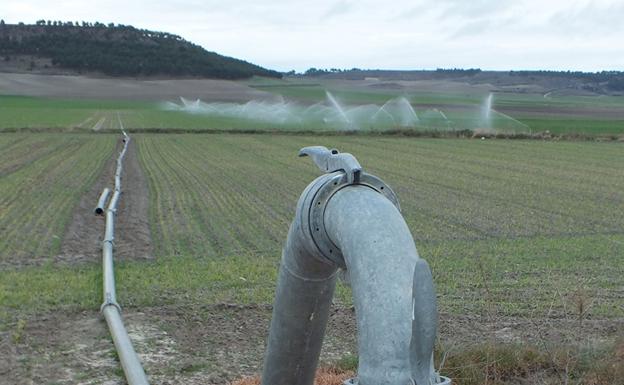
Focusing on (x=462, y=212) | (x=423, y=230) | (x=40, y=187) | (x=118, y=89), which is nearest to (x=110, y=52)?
(x=118, y=89)

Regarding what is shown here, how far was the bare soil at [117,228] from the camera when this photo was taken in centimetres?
1254

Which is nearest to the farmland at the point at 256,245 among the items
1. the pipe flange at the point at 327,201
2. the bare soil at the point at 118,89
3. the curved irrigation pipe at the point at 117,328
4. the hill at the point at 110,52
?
the curved irrigation pipe at the point at 117,328

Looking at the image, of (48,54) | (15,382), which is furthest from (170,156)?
(48,54)

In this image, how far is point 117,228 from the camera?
48.6 ft

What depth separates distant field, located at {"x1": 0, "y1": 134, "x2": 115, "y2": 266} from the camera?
43.0 ft

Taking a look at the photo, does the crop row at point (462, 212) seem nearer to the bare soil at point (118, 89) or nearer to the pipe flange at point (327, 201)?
the pipe flange at point (327, 201)

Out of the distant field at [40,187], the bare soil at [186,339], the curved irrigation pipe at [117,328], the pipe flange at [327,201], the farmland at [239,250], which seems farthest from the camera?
the distant field at [40,187]

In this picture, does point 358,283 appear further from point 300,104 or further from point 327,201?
point 300,104

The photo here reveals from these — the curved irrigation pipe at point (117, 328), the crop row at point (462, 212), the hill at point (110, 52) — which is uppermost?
the hill at point (110, 52)

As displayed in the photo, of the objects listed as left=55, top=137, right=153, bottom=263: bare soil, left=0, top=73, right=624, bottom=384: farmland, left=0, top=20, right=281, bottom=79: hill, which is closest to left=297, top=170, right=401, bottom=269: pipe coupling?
left=0, top=73, right=624, bottom=384: farmland

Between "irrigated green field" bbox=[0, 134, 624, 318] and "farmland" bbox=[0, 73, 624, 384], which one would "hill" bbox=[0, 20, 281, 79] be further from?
"irrigated green field" bbox=[0, 134, 624, 318]

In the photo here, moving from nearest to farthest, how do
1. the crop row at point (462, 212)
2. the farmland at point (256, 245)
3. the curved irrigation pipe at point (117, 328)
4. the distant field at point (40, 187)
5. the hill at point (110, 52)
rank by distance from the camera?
the curved irrigation pipe at point (117, 328) < the farmland at point (256, 245) < the crop row at point (462, 212) < the distant field at point (40, 187) < the hill at point (110, 52)

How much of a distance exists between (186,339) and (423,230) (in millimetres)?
8164

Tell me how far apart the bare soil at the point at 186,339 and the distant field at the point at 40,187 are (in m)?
3.84
